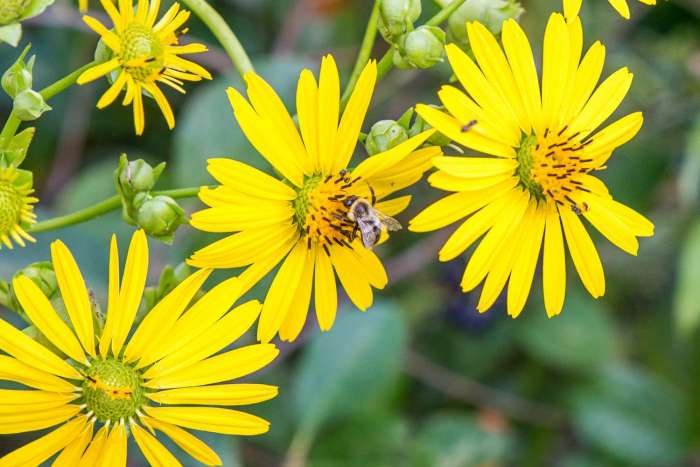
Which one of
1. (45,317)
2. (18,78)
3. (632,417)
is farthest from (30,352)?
(632,417)

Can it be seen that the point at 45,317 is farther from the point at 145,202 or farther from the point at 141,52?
the point at 141,52

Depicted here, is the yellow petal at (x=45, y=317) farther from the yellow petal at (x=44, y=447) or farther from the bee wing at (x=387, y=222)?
the bee wing at (x=387, y=222)

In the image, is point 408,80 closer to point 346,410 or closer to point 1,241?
point 346,410

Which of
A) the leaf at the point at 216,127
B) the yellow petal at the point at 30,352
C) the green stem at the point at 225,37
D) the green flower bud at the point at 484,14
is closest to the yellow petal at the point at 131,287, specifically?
the yellow petal at the point at 30,352

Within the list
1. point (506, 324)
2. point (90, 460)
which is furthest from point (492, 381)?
point (90, 460)

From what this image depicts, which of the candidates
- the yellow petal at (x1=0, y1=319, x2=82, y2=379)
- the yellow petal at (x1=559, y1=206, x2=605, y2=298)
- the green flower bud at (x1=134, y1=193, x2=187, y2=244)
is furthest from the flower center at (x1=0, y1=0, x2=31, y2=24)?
the yellow petal at (x1=559, y1=206, x2=605, y2=298)

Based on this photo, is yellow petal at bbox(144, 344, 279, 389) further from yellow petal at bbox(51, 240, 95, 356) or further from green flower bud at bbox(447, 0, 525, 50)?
green flower bud at bbox(447, 0, 525, 50)
